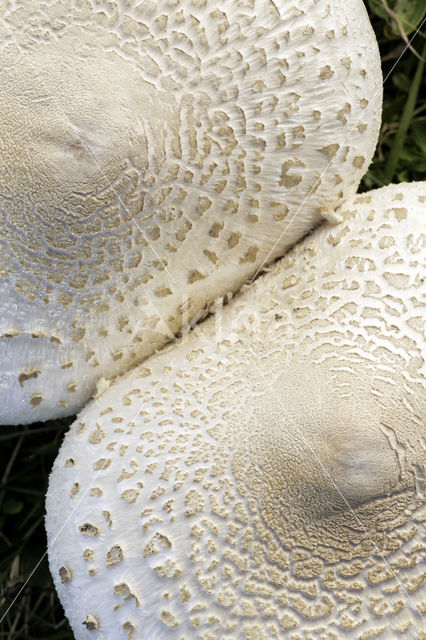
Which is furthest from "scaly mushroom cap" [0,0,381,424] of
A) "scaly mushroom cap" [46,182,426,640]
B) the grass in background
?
the grass in background

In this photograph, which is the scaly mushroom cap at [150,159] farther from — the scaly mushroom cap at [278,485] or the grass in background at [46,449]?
the grass in background at [46,449]

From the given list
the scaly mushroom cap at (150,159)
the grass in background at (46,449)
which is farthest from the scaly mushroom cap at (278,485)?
the grass in background at (46,449)

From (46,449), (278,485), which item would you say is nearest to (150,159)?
(278,485)

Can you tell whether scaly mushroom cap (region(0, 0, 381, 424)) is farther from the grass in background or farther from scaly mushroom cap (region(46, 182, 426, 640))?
the grass in background

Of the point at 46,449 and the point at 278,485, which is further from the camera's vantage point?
the point at 46,449

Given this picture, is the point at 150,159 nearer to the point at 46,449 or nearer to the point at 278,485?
the point at 278,485
